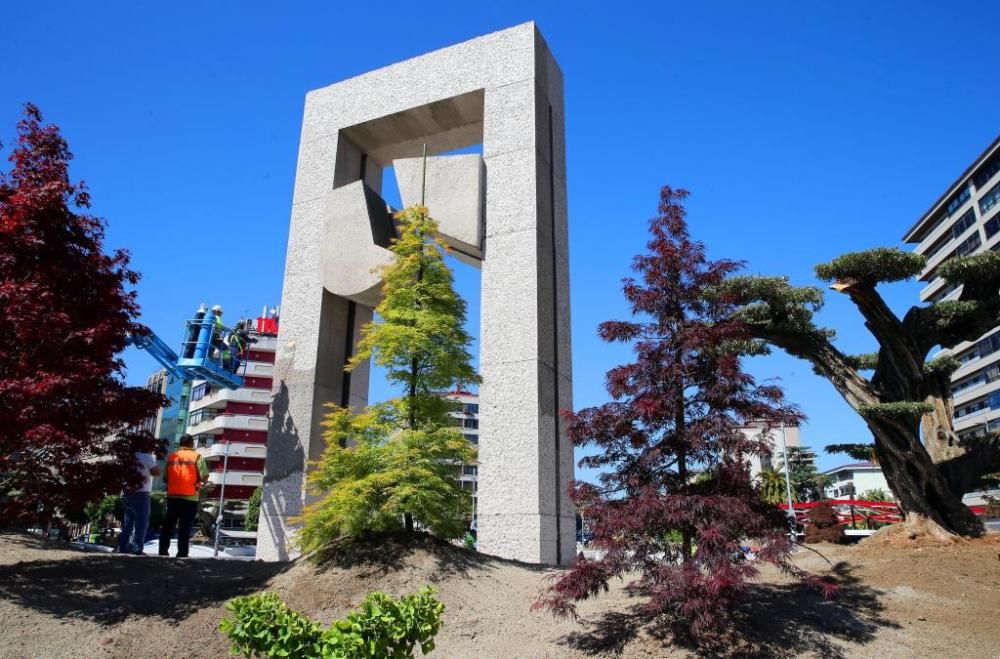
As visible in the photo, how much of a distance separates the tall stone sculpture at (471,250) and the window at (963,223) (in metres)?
62.5

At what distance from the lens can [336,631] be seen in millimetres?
4621

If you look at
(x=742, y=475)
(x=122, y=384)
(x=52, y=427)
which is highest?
(x=122, y=384)

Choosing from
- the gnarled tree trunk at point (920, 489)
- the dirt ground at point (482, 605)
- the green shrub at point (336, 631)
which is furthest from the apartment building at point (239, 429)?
the green shrub at point (336, 631)

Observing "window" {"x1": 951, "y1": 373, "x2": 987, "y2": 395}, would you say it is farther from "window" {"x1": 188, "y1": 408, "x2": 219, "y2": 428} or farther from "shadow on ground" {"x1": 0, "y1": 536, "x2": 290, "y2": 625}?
"window" {"x1": 188, "y1": 408, "x2": 219, "y2": 428}

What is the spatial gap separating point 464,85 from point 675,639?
995cm

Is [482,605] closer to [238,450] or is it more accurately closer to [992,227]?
[238,450]

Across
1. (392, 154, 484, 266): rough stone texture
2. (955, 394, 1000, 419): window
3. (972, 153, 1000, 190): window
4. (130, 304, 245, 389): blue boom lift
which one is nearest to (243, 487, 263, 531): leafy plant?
(130, 304, 245, 389): blue boom lift

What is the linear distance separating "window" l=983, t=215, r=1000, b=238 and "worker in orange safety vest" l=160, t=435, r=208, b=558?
2578 inches

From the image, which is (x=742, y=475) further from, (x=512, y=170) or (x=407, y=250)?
(x=512, y=170)

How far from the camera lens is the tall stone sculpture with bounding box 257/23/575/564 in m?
10.2

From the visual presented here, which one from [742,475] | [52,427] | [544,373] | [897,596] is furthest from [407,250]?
[897,596]

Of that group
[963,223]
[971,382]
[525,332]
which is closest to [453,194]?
[525,332]

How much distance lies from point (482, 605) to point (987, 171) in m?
68.4

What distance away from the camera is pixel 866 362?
1162cm
